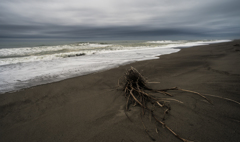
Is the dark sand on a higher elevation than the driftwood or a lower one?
lower

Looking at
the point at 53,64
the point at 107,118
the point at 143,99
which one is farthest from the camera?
the point at 53,64

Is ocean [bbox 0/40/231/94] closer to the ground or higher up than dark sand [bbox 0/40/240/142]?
higher up

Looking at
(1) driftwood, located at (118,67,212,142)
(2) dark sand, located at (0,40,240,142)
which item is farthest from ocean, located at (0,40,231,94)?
(1) driftwood, located at (118,67,212,142)

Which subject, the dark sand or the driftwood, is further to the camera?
the driftwood

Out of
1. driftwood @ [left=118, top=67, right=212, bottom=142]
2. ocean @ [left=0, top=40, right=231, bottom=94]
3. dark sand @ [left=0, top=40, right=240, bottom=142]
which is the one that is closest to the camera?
dark sand @ [left=0, top=40, right=240, bottom=142]

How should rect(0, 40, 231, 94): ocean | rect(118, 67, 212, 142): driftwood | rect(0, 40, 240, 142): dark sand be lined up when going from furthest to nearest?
1. rect(0, 40, 231, 94): ocean
2. rect(118, 67, 212, 142): driftwood
3. rect(0, 40, 240, 142): dark sand

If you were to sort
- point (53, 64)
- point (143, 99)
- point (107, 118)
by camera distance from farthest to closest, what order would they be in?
point (53, 64) < point (143, 99) < point (107, 118)

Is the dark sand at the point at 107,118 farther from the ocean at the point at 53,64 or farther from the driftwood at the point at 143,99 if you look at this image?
the ocean at the point at 53,64

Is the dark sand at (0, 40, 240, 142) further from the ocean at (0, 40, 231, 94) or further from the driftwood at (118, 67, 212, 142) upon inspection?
the ocean at (0, 40, 231, 94)

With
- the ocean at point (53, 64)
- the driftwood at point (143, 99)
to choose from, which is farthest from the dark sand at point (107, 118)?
the ocean at point (53, 64)

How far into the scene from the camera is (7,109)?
2293 mm

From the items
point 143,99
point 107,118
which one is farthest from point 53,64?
point 143,99

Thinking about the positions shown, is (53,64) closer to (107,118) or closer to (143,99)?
(107,118)

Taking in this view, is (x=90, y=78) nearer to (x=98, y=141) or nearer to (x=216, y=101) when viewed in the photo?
(x=98, y=141)
